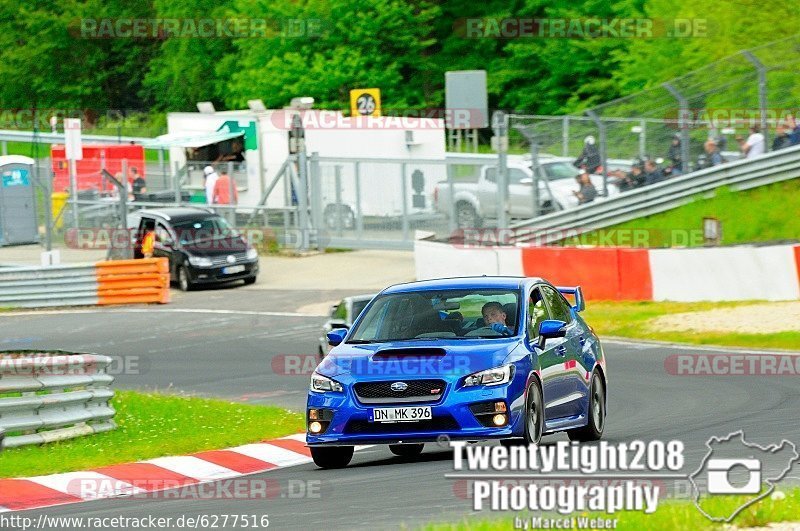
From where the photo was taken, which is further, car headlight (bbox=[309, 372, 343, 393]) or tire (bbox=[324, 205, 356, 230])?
tire (bbox=[324, 205, 356, 230])

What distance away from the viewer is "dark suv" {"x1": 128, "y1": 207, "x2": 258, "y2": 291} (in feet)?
113

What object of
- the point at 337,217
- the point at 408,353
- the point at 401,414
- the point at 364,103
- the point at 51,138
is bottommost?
the point at 401,414

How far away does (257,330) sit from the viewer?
2802 centimetres

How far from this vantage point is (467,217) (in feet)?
114

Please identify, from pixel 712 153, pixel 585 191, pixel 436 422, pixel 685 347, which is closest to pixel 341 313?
pixel 685 347

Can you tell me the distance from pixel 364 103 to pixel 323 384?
33.0m

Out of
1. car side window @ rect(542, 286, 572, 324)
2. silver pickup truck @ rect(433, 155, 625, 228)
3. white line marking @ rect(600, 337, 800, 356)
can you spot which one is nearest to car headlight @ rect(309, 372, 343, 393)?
car side window @ rect(542, 286, 572, 324)

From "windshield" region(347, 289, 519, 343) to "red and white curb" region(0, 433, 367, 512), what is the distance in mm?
1378

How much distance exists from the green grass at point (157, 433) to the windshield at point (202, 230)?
53.9 feet

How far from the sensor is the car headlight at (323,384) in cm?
1198

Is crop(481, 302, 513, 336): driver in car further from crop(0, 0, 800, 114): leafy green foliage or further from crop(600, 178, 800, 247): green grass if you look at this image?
crop(0, 0, 800, 114): leafy green foliage

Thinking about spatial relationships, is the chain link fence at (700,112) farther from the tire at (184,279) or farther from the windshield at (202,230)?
the tire at (184,279)

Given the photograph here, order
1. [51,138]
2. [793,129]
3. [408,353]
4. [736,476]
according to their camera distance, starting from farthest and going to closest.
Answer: [51,138] < [793,129] < [408,353] < [736,476]

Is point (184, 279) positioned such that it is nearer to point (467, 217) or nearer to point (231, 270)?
point (231, 270)
